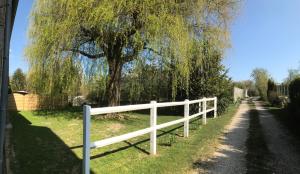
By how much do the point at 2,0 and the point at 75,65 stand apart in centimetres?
1070

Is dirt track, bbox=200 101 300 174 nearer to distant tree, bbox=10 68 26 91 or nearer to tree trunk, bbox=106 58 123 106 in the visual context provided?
tree trunk, bbox=106 58 123 106

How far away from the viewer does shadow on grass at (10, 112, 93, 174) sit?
578cm

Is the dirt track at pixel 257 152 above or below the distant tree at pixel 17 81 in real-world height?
below

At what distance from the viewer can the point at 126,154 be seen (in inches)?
278

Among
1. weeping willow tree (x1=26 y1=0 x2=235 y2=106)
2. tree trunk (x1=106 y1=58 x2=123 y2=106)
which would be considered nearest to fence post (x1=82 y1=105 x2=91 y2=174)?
weeping willow tree (x1=26 y1=0 x2=235 y2=106)

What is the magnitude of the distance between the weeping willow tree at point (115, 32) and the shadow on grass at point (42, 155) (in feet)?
14.8

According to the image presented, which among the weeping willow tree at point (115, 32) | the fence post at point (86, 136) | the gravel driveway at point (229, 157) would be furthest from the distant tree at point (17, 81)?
the fence post at point (86, 136)

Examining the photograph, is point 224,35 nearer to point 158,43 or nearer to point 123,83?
point 158,43

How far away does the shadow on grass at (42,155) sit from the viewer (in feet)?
19.0

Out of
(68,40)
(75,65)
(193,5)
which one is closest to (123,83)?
(75,65)

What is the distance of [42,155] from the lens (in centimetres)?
680

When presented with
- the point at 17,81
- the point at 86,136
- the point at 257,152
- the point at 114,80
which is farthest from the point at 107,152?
the point at 17,81

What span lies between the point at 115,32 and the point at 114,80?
2515 mm

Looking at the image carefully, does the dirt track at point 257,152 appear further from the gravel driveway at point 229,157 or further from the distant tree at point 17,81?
the distant tree at point 17,81
